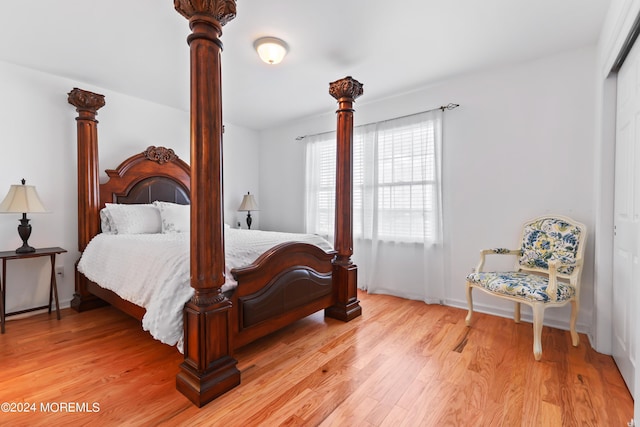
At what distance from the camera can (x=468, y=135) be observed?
3053 mm

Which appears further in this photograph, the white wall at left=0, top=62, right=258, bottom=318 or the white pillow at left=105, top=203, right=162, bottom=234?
the white pillow at left=105, top=203, right=162, bottom=234

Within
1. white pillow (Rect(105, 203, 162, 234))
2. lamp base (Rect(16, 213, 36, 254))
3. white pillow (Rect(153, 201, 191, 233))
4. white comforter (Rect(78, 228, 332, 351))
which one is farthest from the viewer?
white pillow (Rect(153, 201, 191, 233))

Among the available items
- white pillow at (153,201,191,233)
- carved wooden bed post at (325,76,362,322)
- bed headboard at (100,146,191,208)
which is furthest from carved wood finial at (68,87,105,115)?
carved wooden bed post at (325,76,362,322)

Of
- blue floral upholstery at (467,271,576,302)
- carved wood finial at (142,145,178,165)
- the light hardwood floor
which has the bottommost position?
the light hardwood floor

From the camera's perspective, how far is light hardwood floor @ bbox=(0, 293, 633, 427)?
1.51 metres

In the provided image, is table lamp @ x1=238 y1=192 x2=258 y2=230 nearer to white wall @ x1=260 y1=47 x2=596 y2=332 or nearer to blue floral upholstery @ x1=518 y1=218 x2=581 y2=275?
white wall @ x1=260 y1=47 x2=596 y2=332

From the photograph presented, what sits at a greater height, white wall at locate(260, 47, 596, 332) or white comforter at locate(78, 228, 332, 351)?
white wall at locate(260, 47, 596, 332)

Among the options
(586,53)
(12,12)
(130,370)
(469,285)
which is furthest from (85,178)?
(586,53)

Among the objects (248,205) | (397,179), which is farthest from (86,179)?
(397,179)

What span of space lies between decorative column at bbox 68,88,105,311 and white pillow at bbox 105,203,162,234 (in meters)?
0.17

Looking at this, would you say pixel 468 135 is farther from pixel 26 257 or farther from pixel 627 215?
pixel 26 257

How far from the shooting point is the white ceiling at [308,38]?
2.00m

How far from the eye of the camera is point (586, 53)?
2494 millimetres

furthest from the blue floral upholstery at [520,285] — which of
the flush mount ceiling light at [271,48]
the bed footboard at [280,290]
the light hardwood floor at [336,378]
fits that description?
the flush mount ceiling light at [271,48]
